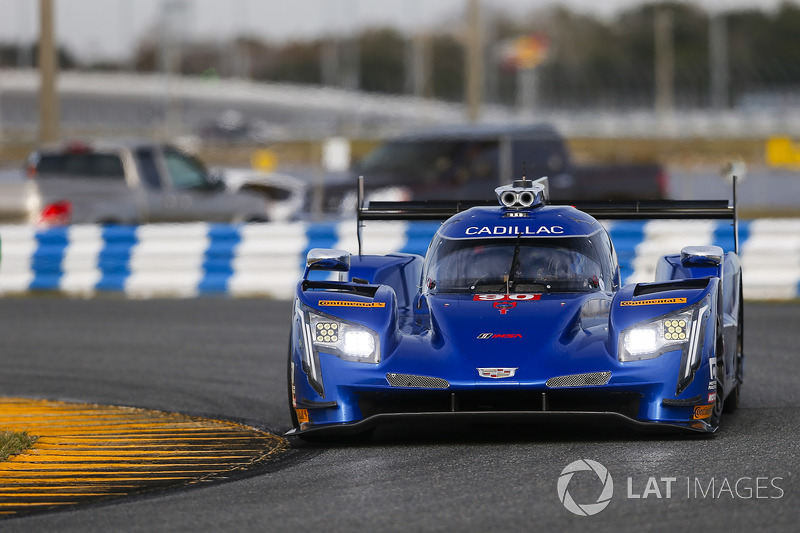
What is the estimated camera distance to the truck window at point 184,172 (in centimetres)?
1984

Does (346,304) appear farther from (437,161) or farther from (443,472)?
(437,161)

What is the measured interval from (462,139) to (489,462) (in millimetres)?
14728

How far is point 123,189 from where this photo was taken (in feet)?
63.1

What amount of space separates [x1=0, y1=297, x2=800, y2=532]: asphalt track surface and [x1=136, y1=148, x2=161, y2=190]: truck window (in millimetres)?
7681

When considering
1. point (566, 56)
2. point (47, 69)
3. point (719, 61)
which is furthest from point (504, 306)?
point (566, 56)

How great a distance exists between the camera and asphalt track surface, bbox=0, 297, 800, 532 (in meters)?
5.91

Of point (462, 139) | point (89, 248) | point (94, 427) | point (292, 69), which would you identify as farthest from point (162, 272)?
point (292, 69)

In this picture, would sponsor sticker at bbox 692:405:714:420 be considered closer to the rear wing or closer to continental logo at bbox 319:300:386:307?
continental logo at bbox 319:300:386:307

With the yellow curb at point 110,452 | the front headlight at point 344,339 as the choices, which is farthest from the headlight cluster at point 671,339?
the yellow curb at point 110,452

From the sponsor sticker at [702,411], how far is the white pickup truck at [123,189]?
12283mm

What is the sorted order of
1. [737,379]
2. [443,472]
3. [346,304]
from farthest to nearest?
[737,379]
[346,304]
[443,472]

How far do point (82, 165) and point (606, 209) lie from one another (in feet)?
37.4

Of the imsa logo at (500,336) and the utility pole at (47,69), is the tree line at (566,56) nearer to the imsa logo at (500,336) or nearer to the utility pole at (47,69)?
the utility pole at (47,69)

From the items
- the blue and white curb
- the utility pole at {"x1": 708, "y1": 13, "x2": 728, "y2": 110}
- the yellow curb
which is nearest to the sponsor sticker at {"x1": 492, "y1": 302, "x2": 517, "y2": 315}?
the yellow curb
